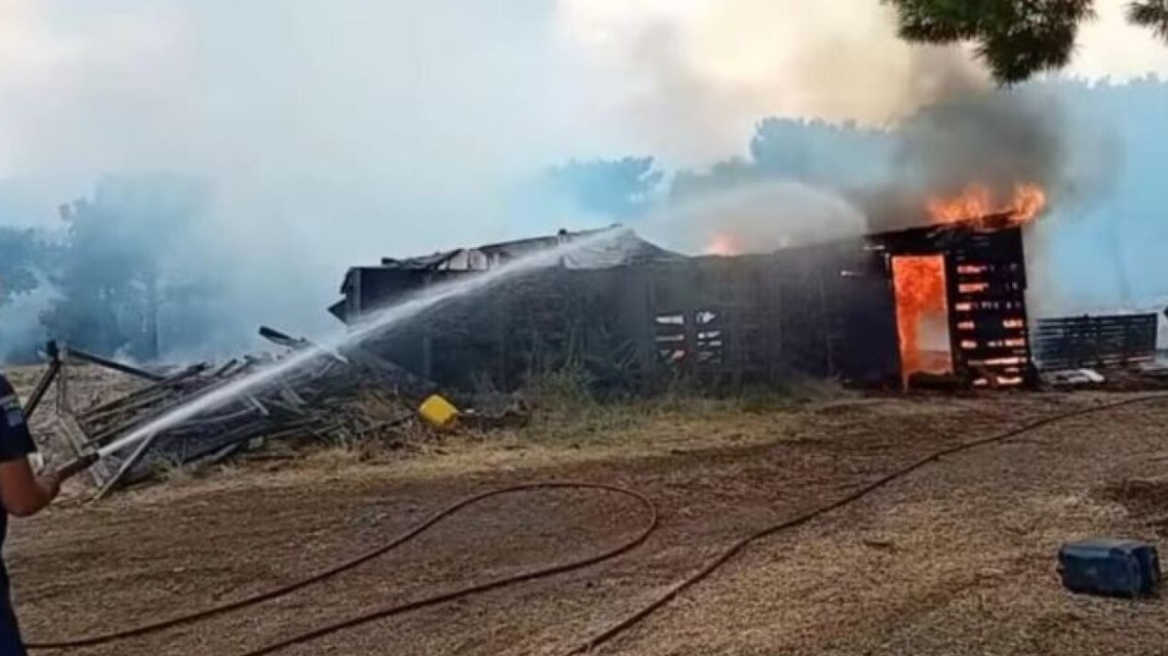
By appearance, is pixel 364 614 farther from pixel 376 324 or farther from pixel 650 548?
pixel 376 324

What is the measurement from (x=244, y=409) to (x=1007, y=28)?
24.8 ft

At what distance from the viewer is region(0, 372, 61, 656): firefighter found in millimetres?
2164

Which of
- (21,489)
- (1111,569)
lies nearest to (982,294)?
(1111,569)

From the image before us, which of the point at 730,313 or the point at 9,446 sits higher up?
the point at 730,313

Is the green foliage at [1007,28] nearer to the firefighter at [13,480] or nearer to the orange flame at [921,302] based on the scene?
the firefighter at [13,480]

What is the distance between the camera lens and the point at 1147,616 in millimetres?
3512

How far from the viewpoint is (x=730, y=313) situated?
13.0 metres

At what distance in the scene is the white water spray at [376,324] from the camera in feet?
28.5

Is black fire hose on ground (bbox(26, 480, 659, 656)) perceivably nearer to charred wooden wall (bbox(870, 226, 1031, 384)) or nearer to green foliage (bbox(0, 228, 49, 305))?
charred wooden wall (bbox(870, 226, 1031, 384))

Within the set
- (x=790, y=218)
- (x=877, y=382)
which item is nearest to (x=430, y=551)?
(x=877, y=382)

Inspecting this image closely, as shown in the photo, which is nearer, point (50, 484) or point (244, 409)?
point (50, 484)

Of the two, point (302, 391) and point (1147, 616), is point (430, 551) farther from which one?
point (302, 391)

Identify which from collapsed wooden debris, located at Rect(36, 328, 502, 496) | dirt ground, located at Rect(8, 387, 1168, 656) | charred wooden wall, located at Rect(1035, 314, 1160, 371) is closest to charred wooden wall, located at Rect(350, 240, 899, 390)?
collapsed wooden debris, located at Rect(36, 328, 502, 496)

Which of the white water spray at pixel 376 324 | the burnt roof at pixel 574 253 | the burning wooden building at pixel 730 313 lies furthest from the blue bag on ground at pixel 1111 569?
the burnt roof at pixel 574 253
